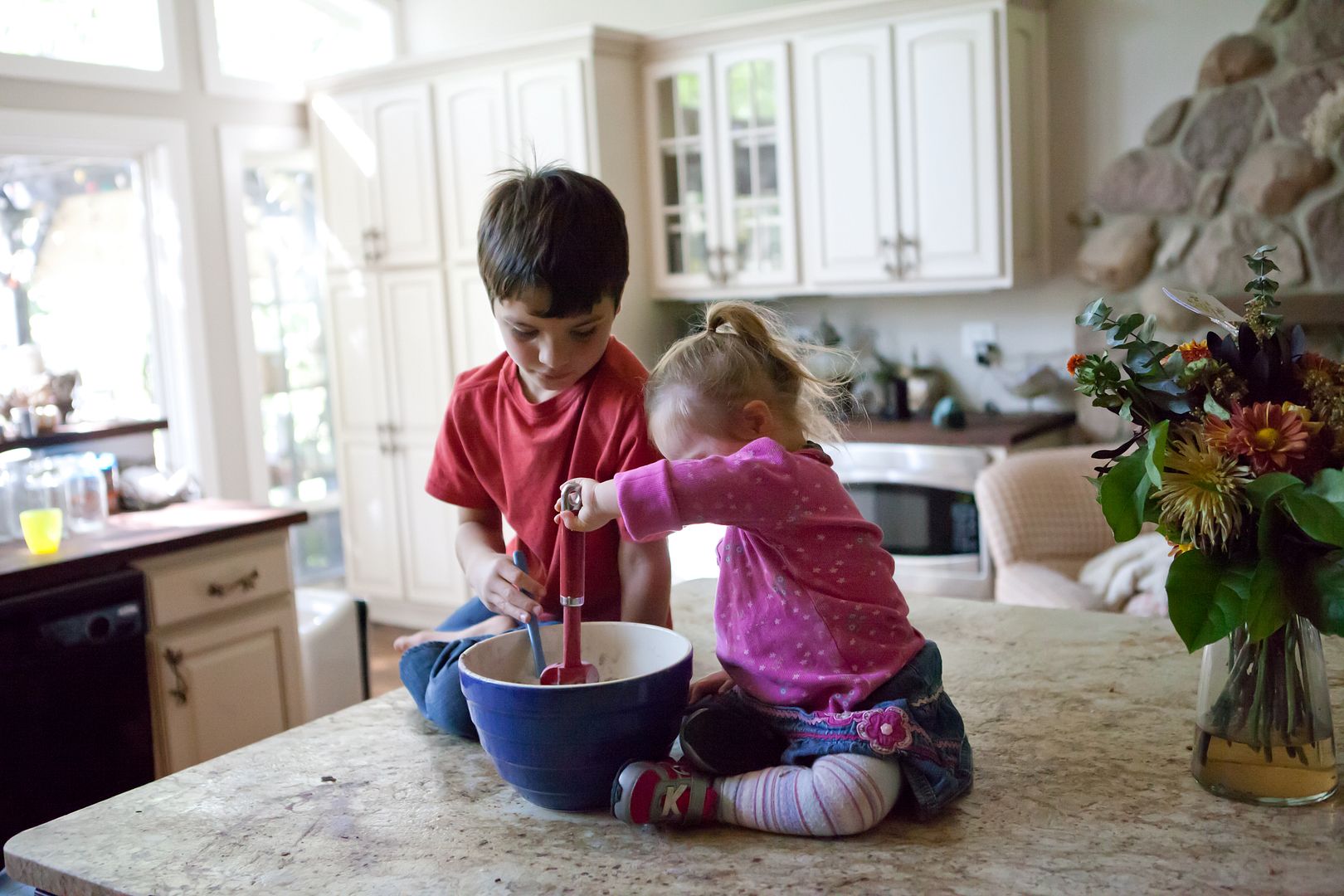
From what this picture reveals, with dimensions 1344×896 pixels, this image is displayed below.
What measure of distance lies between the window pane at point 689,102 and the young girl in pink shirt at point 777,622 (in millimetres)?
3030

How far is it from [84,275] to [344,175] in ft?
3.36

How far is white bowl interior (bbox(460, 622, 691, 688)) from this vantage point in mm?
1105

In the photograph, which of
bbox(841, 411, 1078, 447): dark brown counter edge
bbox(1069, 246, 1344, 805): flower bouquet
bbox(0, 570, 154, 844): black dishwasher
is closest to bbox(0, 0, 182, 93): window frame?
bbox(0, 570, 154, 844): black dishwasher

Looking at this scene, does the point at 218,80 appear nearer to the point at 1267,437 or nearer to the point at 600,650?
the point at 600,650

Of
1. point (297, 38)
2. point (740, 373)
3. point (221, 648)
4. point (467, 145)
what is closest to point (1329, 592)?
point (740, 373)

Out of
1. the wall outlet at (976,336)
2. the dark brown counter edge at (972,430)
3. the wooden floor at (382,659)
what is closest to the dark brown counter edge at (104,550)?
the wooden floor at (382,659)

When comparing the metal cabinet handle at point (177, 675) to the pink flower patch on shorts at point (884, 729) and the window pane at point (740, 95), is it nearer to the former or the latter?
the pink flower patch on shorts at point (884, 729)

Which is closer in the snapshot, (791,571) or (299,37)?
(791,571)

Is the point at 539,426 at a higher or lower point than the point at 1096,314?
lower

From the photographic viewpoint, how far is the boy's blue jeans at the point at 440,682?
1173mm

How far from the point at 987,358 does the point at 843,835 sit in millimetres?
3149

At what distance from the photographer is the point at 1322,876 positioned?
0.82m

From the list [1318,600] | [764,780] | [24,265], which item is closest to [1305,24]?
[1318,600]

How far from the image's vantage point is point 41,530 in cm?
230
